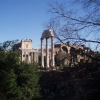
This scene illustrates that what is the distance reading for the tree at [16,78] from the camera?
15.0 meters

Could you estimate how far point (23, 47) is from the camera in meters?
72.2

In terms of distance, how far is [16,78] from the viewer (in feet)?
51.2

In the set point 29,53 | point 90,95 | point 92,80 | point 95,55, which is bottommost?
point 90,95

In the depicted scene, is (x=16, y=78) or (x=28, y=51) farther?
(x=28, y=51)

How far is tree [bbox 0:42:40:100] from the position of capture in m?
15.0

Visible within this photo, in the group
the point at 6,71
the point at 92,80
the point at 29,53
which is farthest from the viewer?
the point at 29,53

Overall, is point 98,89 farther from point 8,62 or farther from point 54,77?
point 54,77

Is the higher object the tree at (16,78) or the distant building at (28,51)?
the distant building at (28,51)

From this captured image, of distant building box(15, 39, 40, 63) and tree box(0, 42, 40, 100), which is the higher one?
distant building box(15, 39, 40, 63)

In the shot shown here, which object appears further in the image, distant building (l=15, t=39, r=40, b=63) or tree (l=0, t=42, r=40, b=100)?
distant building (l=15, t=39, r=40, b=63)

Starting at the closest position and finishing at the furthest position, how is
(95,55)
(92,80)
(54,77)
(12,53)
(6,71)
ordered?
(95,55)
(92,80)
(6,71)
(12,53)
(54,77)

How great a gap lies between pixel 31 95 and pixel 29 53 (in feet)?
173

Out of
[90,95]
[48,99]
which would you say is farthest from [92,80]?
[48,99]

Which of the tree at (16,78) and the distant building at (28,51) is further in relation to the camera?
the distant building at (28,51)
